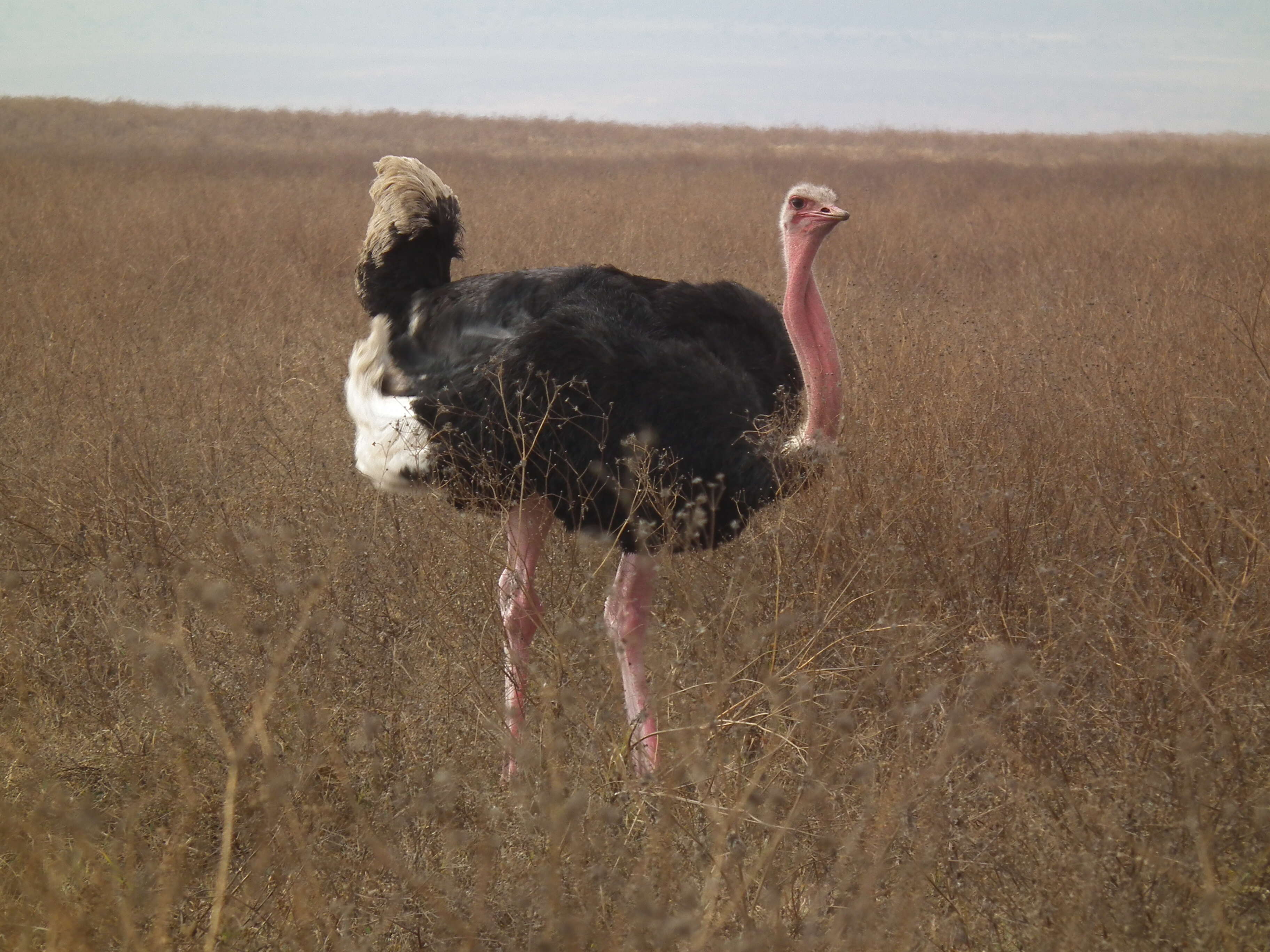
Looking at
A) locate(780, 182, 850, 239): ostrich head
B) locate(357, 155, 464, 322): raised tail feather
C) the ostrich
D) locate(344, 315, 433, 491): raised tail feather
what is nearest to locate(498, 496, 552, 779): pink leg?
the ostrich

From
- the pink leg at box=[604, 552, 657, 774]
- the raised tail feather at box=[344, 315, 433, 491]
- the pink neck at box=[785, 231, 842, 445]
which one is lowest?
the pink leg at box=[604, 552, 657, 774]

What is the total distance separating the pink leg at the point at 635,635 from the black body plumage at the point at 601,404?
0.16 metres

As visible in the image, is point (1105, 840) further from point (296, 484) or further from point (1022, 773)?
point (296, 484)

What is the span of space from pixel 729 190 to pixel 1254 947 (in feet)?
48.1

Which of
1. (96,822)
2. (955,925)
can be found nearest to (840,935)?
(955,925)

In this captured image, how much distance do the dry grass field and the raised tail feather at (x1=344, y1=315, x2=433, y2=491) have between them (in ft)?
0.84

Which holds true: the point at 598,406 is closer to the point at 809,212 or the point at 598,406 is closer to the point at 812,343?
the point at 812,343

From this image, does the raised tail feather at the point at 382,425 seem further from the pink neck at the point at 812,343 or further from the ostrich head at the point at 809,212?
the ostrich head at the point at 809,212

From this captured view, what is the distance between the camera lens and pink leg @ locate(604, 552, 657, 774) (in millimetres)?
2936

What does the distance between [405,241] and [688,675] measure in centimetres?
223

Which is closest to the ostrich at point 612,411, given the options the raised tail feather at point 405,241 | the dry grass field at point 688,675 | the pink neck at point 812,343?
the pink neck at point 812,343

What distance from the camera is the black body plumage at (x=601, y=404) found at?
329 centimetres

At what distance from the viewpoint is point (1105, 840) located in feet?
6.96

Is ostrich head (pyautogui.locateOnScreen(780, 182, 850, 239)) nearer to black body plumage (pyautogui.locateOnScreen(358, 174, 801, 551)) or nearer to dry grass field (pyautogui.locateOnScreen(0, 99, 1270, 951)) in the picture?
black body plumage (pyautogui.locateOnScreen(358, 174, 801, 551))
